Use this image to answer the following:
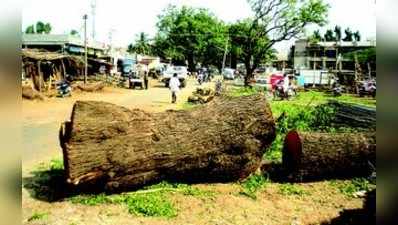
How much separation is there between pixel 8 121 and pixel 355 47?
63618mm

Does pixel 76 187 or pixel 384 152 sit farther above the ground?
pixel 384 152

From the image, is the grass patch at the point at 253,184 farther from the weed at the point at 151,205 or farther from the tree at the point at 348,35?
the tree at the point at 348,35

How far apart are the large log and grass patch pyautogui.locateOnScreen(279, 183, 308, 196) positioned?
666 mm

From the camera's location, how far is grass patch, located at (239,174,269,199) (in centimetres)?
712

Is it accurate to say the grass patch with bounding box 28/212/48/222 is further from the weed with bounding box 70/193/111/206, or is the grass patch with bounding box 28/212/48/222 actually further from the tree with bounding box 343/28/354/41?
the tree with bounding box 343/28/354/41

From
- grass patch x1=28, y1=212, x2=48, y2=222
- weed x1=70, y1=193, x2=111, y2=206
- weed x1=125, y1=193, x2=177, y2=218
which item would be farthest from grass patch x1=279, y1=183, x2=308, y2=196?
grass patch x1=28, y1=212, x2=48, y2=222

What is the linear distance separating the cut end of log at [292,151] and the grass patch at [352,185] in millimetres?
771

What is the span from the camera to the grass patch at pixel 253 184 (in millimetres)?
7121

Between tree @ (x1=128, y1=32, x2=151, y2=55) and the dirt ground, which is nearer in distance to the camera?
the dirt ground

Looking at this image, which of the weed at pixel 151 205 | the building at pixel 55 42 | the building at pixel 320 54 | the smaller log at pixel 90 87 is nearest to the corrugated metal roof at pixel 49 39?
the building at pixel 55 42

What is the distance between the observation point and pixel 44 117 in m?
15.8

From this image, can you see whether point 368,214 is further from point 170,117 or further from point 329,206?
point 170,117

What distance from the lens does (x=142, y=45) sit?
2783 inches

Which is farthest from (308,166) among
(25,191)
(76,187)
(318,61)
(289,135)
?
(318,61)
